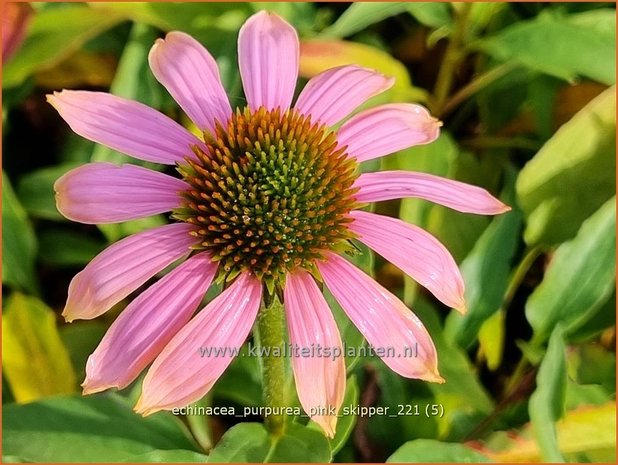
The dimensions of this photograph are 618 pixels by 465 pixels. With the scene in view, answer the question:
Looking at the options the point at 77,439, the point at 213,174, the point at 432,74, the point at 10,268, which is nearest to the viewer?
the point at 213,174

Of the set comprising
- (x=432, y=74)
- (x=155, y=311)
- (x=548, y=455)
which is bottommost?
(x=548, y=455)

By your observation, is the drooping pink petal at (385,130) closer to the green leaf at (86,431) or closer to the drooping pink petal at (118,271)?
the drooping pink petal at (118,271)

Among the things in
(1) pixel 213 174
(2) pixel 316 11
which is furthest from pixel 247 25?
(2) pixel 316 11

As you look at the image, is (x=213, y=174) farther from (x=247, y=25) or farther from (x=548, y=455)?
(x=548, y=455)

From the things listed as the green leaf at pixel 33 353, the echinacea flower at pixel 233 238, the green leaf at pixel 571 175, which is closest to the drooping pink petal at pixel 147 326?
the echinacea flower at pixel 233 238

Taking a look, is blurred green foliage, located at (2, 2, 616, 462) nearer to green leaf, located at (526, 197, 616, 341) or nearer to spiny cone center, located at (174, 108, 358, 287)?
green leaf, located at (526, 197, 616, 341)

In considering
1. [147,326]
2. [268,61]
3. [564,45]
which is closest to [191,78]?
[268,61]

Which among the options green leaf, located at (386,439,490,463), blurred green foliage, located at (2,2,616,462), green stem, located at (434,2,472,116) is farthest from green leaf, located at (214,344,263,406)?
green stem, located at (434,2,472,116)
